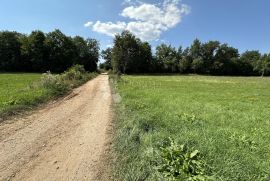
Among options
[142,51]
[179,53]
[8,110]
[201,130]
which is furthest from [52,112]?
[179,53]

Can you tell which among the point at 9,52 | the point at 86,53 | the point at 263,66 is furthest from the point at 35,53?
the point at 263,66

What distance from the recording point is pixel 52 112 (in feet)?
36.8

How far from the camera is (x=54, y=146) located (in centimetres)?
654

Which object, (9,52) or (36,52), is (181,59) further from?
(9,52)

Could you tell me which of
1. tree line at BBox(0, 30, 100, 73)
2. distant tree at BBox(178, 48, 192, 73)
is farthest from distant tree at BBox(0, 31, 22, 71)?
distant tree at BBox(178, 48, 192, 73)

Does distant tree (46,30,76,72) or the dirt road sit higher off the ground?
distant tree (46,30,76,72)

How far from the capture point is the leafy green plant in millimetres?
4148

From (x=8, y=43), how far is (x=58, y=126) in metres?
73.0

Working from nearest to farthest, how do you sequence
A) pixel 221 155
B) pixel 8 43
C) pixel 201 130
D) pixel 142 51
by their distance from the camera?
pixel 221 155 → pixel 201 130 → pixel 8 43 → pixel 142 51

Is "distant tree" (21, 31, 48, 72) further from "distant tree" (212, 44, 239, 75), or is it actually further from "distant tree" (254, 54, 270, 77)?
"distant tree" (254, 54, 270, 77)

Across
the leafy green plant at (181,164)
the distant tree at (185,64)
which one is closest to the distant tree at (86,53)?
the distant tree at (185,64)

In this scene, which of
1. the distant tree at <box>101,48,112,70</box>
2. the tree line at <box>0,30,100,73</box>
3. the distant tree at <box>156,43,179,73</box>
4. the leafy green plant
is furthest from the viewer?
the distant tree at <box>101,48,112,70</box>

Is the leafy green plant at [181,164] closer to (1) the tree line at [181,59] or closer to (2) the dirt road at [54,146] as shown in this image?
(2) the dirt road at [54,146]

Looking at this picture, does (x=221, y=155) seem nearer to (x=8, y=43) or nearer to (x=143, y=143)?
(x=143, y=143)
